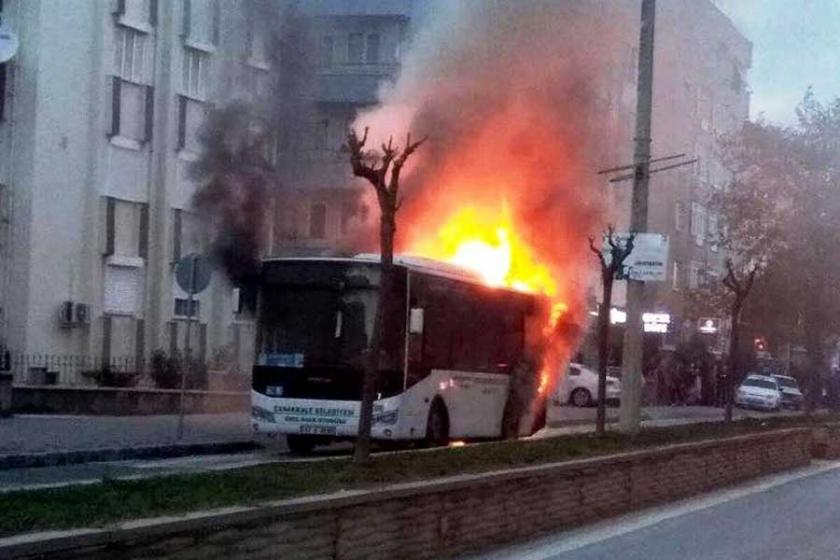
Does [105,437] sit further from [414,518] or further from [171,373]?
[414,518]

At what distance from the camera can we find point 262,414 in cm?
2100

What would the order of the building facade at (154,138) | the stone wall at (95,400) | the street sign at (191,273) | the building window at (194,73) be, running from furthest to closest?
the building window at (194,73) < the building facade at (154,138) < the stone wall at (95,400) < the street sign at (191,273)

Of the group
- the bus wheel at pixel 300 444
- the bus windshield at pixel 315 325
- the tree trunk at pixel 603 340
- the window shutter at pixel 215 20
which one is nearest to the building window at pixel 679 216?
the window shutter at pixel 215 20

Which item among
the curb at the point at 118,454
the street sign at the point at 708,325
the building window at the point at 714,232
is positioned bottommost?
the curb at the point at 118,454

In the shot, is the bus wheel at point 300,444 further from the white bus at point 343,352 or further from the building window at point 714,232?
the building window at point 714,232

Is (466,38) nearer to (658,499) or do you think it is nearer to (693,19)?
(693,19)

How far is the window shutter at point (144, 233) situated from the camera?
34.8m

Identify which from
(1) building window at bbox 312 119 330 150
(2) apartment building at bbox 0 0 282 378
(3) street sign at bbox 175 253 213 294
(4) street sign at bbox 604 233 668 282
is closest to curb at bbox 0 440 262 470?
(3) street sign at bbox 175 253 213 294

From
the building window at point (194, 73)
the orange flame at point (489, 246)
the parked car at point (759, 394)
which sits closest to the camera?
the orange flame at point (489, 246)

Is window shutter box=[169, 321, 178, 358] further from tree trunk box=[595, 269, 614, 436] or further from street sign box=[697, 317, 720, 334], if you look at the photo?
street sign box=[697, 317, 720, 334]

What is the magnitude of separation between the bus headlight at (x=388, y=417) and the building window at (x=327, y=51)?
11026 millimetres

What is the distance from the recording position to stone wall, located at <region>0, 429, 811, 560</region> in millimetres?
8125

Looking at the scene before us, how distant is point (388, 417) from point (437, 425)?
1610 mm

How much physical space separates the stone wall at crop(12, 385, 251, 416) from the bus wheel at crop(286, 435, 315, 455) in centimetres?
604
